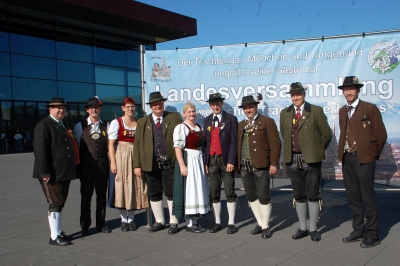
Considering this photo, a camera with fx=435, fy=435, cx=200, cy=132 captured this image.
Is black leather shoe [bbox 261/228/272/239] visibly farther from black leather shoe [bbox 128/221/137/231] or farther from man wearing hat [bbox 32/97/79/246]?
man wearing hat [bbox 32/97/79/246]

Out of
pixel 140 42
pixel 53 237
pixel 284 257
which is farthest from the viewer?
pixel 140 42

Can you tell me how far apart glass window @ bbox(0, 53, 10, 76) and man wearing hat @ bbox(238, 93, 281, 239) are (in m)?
24.0

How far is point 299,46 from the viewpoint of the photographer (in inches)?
269

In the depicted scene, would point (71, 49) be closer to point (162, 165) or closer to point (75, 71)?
point (75, 71)

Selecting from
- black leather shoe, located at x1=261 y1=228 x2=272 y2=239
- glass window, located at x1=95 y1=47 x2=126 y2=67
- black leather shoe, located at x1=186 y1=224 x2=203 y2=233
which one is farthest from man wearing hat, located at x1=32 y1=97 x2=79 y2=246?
glass window, located at x1=95 y1=47 x2=126 y2=67

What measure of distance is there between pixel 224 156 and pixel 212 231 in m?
1.07

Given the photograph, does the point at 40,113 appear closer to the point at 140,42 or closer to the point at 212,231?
the point at 140,42

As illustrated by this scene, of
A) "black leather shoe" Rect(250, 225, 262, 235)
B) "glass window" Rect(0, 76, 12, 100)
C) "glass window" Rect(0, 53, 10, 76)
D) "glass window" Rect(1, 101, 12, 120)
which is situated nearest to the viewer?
"black leather shoe" Rect(250, 225, 262, 235)

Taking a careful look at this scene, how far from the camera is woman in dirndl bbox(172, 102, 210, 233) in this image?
5.93 m

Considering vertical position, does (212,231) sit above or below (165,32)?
below

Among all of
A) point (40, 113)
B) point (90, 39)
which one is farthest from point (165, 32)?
point (40, 113)

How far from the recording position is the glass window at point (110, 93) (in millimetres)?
31344

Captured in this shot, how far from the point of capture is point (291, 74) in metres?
6.91

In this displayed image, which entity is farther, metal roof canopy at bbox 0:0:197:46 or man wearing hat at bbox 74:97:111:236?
metal roof canopy at bbox 0:0:197:46
